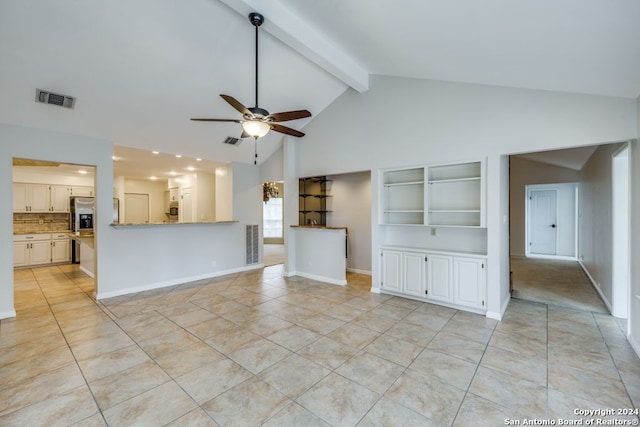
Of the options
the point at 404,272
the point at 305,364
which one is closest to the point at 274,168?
the point at 404,272

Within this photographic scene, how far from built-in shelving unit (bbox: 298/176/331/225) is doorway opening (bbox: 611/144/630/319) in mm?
4796

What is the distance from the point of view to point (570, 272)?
20.3 ft

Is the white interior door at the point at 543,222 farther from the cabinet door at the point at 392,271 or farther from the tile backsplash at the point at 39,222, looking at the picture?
the tile backsplash at the point at 39,222

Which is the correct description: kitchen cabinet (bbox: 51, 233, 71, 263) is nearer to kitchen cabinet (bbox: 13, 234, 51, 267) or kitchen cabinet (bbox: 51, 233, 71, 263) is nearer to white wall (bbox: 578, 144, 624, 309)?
kitchen cabinet (bbox: 13, 234, 51, 267)

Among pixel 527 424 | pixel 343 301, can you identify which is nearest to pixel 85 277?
pixel 343 301

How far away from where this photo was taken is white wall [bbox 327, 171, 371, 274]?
20.1 ft

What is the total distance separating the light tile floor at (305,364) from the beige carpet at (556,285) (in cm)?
43

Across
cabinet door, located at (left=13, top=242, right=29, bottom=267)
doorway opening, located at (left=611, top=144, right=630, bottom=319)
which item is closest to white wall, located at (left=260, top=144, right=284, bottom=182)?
doorway opening, located at (left=611, top=144, right=630, bottom=319)

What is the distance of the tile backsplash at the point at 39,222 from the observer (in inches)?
288

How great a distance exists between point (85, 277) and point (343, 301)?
227 inches

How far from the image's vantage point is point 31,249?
7.00m

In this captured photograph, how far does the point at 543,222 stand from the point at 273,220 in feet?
30.9

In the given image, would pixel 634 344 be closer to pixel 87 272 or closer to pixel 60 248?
pixel 87 272

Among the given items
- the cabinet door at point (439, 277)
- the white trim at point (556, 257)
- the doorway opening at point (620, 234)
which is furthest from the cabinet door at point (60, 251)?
the white trim at point (556, 257)
